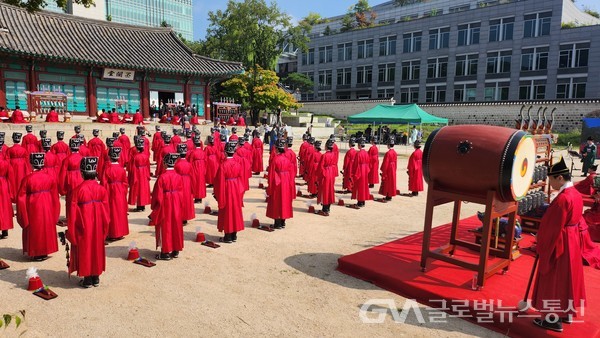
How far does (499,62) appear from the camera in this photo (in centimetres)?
4297

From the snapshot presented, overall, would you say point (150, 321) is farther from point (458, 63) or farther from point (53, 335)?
point (458, 63)

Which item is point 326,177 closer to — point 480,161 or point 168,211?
point 168,211

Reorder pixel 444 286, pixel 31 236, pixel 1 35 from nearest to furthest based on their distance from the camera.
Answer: pixel 444 286 → pixel 31 236 → pixel 1 35

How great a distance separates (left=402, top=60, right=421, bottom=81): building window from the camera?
49.1m

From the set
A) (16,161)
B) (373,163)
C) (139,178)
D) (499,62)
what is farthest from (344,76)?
(16,161)

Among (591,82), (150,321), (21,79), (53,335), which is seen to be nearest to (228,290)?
(150,321)

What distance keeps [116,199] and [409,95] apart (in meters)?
46.5

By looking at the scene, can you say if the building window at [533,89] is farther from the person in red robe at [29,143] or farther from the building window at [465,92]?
the person in red robe at [29,143]

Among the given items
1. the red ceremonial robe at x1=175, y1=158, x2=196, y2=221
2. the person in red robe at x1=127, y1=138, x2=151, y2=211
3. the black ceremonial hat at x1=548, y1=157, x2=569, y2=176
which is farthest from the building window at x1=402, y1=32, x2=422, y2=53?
the black ceremonial hat at x1=548, y1=157, x2=569, y2=176

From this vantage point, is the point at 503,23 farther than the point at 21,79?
Yes

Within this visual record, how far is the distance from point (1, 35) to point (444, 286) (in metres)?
26.4

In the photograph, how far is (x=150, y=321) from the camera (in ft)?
16.4

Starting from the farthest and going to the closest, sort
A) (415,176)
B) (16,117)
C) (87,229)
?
1. (16,117)
2. (415,176)
3. (87,229)

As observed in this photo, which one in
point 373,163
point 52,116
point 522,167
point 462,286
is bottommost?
point 462,286
